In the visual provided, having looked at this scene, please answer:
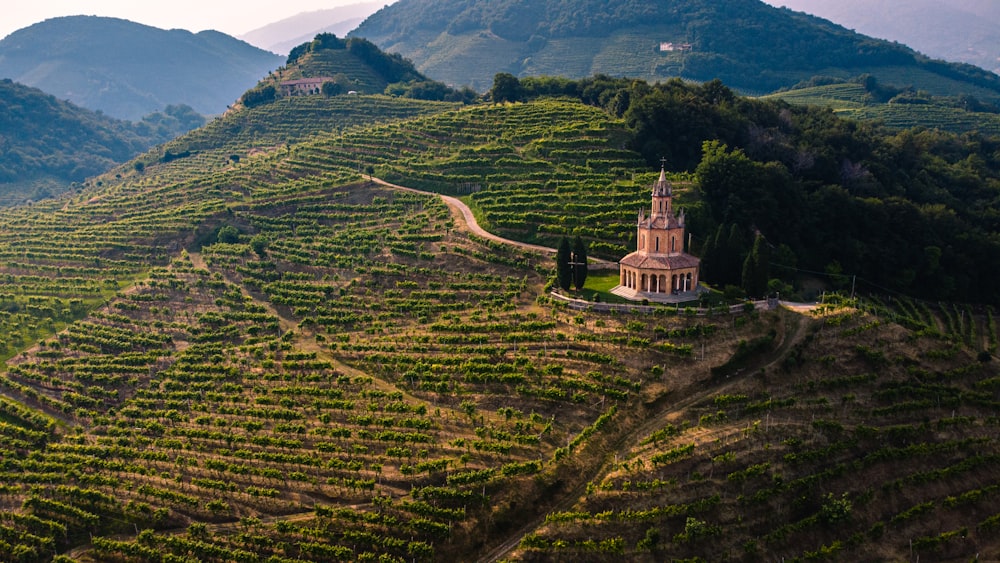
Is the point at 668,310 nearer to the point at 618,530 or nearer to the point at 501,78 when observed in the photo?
→ the point at 618,530

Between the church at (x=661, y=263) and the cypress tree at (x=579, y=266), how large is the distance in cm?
255

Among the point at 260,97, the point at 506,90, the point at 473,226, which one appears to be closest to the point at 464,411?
the point at 473,226

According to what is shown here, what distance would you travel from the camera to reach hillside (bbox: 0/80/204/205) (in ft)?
506

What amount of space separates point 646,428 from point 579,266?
1517 cm

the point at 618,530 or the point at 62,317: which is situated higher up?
the point at 62,317

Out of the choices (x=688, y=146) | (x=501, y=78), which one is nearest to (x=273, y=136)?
(x=501, y=78)

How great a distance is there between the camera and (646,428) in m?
45.6

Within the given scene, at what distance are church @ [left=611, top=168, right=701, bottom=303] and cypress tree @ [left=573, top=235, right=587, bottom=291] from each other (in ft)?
8.38

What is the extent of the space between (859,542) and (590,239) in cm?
3229

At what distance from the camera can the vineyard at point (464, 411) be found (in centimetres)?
4097

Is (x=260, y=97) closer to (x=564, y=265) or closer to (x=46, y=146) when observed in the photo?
(x=46, y=146)

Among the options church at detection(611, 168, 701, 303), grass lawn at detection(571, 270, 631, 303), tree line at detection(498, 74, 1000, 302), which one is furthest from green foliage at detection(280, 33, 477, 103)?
church at detection(611, 168, 701, 303)

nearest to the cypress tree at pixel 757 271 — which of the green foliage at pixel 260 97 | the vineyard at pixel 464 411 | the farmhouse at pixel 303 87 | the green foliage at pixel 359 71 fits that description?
the vineyard at pixel 464 411

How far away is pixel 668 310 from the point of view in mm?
52000
